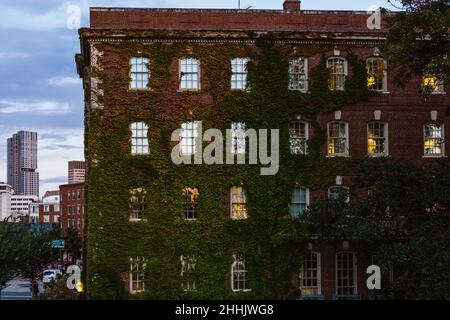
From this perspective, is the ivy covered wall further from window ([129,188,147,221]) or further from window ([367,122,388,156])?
window ([367,122,388,156])

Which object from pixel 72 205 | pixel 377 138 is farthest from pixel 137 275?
pixel 72 205

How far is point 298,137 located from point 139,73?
976 cm

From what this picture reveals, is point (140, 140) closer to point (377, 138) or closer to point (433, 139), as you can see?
point (377, 138)

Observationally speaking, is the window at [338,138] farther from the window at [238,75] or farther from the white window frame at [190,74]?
the white window frame at [190,74]

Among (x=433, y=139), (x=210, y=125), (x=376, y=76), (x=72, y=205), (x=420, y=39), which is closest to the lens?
(x=420, y=39)

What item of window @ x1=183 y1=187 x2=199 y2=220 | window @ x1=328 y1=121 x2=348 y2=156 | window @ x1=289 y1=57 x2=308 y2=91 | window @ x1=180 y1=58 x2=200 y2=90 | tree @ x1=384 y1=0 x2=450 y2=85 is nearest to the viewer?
tree @ x1=384 y1=0 x2=450 y2=85

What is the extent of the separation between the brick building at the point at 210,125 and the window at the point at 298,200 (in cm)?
6

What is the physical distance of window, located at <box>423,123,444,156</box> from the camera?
3856cm

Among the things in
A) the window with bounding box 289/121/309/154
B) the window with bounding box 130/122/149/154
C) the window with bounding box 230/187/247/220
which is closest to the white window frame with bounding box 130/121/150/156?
the window with bounding box 130/122/149/154

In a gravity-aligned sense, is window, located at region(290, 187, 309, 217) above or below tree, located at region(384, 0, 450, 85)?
Result: below

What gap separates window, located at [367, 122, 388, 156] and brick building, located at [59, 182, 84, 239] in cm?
9071

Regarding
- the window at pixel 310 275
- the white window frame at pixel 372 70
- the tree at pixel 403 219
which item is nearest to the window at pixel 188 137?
the tree at pixel 403 219

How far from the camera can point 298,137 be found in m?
37.8
